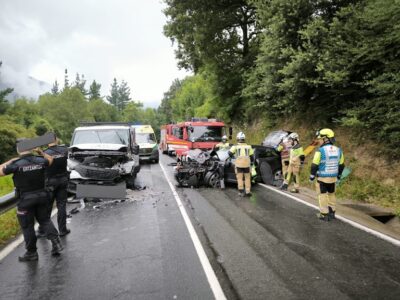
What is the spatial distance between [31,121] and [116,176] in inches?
2757

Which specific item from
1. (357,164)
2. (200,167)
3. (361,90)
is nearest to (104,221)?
(200,167)

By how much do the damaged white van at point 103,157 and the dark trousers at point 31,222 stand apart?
4532 millimetres

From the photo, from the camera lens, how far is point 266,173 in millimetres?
13633

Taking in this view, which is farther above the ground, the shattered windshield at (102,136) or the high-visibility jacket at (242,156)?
the shattered windshield at (102,136)

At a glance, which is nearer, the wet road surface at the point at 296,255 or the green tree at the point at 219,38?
the wet road surface at the point at 296,255

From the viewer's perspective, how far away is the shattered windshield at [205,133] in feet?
67.3

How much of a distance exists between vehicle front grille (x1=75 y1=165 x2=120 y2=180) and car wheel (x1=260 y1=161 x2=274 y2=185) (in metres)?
5.48

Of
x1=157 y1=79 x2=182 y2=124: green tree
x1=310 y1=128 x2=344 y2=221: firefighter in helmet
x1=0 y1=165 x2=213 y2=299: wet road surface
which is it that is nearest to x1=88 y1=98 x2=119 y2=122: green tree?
x1=157 y1=79 x2=182 y2=124: green tree

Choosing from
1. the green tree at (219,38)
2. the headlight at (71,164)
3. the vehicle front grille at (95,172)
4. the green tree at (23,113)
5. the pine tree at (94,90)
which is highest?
the pine tree at (94,90)

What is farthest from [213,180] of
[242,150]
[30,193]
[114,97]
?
[114,97]

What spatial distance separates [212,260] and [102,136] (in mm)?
8758

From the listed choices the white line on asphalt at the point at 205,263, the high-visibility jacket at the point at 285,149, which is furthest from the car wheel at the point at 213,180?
the white line on asphalt at the point at 205,263

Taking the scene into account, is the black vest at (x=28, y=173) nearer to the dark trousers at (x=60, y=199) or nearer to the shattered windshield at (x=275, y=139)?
the dark trousers at (x=60, y=199)

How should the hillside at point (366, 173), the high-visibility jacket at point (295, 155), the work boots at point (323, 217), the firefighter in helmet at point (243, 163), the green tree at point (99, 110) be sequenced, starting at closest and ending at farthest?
1. the work boots at point (323, 217)
2. the hillside at point (366, 173)
3. the firefighter in helmet at point (243, 163)
4. the high-visibility jacket at point (295, 155)
5. the green tree at point (99, 110)
